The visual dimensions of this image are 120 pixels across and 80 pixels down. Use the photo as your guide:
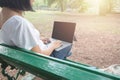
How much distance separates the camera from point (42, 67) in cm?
104

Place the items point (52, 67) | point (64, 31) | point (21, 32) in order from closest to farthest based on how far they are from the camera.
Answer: point (52, 67), point (21, 32), point (64, 31)

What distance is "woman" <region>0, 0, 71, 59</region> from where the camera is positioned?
1.37 m

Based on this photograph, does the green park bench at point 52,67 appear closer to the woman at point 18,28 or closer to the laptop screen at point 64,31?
the woman at point 18,28

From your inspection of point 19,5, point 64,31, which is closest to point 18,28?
point 19,5

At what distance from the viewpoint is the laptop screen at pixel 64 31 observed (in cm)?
163

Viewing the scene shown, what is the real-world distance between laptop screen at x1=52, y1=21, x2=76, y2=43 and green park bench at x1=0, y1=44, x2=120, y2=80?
38 centimetres

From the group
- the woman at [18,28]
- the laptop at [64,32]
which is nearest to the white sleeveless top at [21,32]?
the woman at [18,28]

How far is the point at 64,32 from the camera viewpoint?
66.2 inches

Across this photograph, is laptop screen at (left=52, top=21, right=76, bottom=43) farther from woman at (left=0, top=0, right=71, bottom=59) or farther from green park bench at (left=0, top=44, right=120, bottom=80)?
green park bench at (left=0, top=44, right=120, bottom=80)

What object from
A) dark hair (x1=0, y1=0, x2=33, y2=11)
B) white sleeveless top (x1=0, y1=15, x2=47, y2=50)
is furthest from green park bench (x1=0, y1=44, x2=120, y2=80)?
dark hair (x1=0, y1=0, x2=33, y2=11)

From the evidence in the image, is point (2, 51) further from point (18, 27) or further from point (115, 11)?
point (115, 11)

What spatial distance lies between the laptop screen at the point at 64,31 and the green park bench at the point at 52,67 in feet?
1.24

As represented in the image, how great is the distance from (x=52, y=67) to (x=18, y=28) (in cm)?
42

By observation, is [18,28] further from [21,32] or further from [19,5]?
[19,5]
